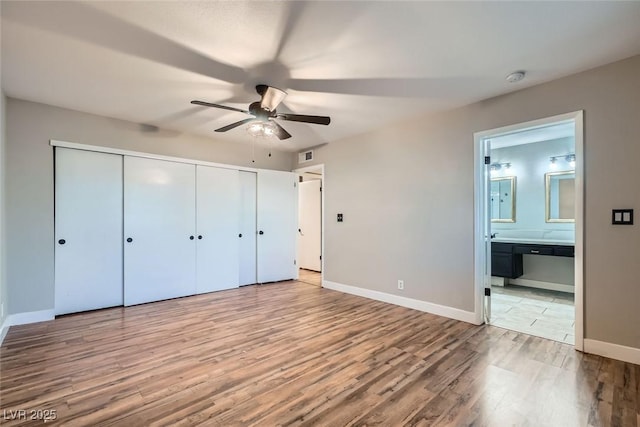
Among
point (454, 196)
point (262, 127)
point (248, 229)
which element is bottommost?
point (248, 229)

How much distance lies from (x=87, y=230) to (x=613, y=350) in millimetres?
5689

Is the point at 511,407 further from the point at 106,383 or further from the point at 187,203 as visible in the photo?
the point at 187,203

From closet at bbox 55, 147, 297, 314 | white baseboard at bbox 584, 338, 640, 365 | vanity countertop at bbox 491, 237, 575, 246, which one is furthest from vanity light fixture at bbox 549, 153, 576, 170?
closet at bbox 55, 147, 297, 314

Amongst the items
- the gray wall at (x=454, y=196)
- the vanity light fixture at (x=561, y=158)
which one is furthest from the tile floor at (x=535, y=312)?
the vanity light fixture at (x=561, y=158)

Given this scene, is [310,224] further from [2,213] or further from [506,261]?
[2,213]

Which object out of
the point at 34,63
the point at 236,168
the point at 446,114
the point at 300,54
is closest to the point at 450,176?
the point at 446,114

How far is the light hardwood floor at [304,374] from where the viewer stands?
1.76m

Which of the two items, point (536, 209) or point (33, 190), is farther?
point (536, 209)

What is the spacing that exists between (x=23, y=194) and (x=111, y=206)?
0.83 metres

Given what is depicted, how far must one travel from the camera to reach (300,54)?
229cm

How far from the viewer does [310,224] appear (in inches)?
264

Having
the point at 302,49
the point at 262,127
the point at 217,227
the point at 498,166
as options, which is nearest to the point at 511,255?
the point at 498,166

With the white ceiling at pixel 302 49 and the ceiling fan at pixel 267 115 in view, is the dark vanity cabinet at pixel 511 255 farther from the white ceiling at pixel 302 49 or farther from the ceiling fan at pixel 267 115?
the ceiling fan at pixel 267 115

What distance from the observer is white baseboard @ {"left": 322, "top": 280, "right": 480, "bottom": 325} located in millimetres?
3331
